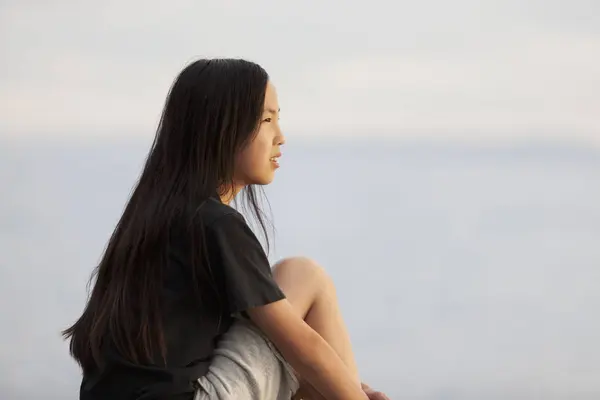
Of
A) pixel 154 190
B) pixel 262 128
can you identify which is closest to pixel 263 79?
pixel 262 128

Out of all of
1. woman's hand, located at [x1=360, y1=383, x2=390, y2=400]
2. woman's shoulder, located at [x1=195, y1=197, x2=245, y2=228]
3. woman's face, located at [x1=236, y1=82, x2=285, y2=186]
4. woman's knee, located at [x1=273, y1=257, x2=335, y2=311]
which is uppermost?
woman's face, located at [x1=236, y1=82, x2=285, y2=186]

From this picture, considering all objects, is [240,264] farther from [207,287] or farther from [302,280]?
[302,280]

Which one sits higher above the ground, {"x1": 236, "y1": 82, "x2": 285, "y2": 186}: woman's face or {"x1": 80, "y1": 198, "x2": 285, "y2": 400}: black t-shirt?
{"x1": 236, "y1": 82, "x2": 285, "y2": 186}: woman's face

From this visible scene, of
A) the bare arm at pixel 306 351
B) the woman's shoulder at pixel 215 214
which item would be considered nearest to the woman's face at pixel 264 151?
the woman's shoulder at pixel 215 214

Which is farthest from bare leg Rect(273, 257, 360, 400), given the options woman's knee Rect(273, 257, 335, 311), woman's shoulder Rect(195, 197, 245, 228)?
woman's shoulder Rect(195, 197, 245, 228)

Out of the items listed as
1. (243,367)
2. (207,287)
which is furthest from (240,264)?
(243,367)

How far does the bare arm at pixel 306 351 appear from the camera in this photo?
2189 millimetres

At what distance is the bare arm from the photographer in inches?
86.2

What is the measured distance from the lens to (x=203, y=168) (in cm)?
226

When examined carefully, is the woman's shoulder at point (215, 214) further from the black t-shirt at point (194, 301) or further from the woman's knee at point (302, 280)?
the woman's knee at point (302, 280)

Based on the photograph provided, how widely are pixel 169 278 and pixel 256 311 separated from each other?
167 millimetres

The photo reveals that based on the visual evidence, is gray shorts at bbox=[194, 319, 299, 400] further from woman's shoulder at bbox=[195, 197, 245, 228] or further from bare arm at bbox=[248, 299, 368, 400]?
woman's shoulder at bbox=[195, 197, 245, 228]

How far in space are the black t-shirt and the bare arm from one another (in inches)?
1.2

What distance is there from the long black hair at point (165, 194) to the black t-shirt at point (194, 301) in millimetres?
19
